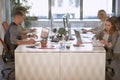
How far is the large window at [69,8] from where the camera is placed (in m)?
7.55

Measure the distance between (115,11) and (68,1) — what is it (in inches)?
48.5

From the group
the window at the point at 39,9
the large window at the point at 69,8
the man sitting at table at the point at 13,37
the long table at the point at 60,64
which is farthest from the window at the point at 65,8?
the long table at the point at 60,64

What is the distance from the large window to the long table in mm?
3662

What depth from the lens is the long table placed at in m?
3.96

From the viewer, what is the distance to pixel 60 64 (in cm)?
398

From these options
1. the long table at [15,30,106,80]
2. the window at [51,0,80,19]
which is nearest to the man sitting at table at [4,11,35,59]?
the long table at [15,30,106,80]

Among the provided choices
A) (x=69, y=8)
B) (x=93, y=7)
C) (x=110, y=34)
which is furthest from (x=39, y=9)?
(x=110, y=34)

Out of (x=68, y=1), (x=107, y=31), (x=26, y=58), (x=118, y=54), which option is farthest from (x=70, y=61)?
(x=68, y=1)

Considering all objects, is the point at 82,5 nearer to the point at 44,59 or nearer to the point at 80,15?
the point at 80,15

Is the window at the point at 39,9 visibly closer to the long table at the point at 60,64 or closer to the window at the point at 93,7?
the window at the point at 93,7

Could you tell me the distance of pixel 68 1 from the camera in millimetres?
7559

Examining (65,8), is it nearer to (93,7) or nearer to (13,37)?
(93,7)

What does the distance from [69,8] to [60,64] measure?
3815mm

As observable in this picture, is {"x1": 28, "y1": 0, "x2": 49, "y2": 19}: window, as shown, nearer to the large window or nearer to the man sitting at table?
the large window
